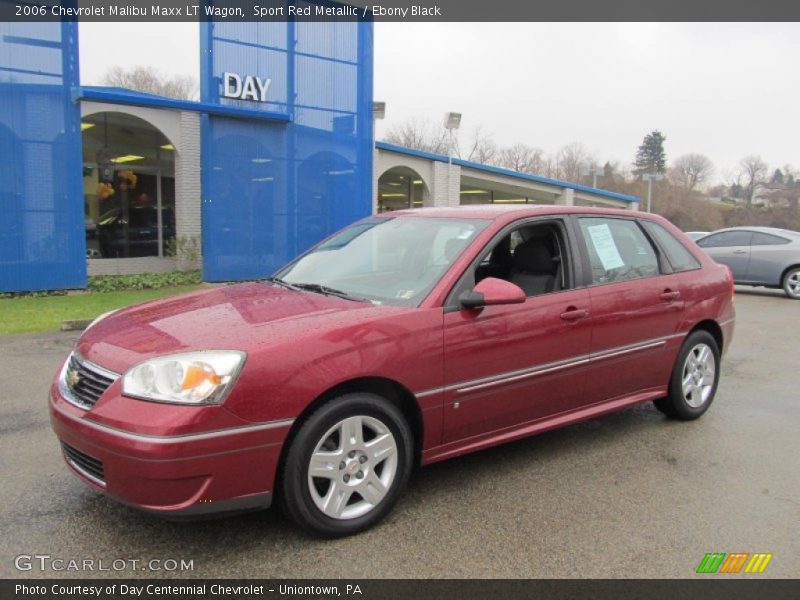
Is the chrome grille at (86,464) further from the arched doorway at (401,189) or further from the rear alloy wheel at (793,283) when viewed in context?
the arched doorway at (401,189)

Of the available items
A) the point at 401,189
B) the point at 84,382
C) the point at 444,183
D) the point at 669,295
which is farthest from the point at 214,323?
the point at 401,189

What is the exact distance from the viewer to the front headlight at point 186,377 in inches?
109

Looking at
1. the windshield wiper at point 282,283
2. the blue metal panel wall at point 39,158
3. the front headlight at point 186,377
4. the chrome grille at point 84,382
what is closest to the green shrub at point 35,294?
the blue metal panel wall at point 39,158

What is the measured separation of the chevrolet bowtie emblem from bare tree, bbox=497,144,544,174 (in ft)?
203

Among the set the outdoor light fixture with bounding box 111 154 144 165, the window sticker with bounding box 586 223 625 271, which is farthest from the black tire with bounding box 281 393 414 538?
the outdoor light fixture with bounding box 111 154 144 165

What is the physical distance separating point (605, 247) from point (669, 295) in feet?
2.14

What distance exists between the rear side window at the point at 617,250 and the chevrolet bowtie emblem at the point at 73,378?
123 inches

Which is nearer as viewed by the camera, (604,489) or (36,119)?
(604,489)

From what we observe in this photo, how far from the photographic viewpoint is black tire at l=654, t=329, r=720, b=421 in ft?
16.1

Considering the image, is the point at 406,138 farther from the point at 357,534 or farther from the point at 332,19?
the point at 357,534

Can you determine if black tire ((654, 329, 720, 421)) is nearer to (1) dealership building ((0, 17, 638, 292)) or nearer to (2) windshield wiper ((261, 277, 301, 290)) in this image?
(2) windshield wiper ((261, 277, 301, 290))

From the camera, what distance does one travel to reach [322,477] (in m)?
3.06
